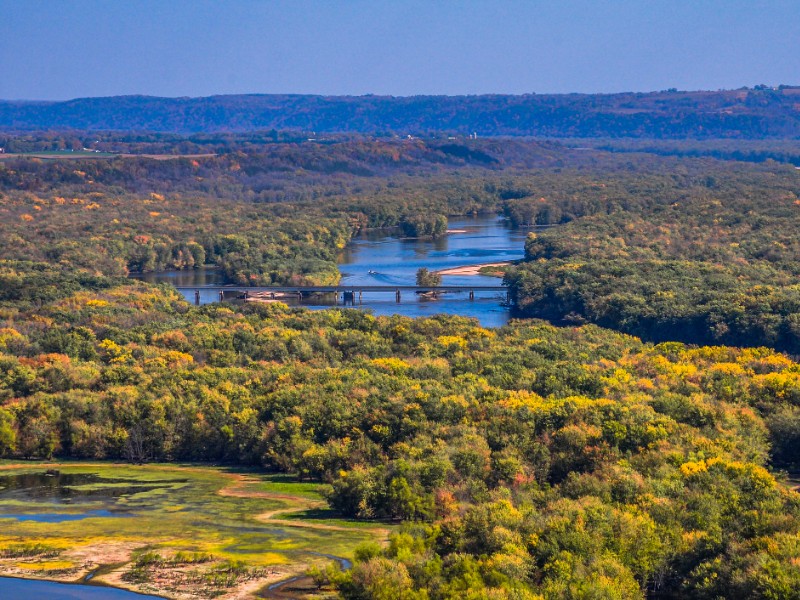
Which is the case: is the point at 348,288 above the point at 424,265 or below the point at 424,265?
above

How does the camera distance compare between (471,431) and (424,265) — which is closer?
(471,431)

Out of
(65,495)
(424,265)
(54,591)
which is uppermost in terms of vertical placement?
(54,591)

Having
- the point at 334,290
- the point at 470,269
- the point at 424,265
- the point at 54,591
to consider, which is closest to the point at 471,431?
the point at 54,591

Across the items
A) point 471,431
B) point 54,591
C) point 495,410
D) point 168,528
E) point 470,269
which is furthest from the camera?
point 470,269

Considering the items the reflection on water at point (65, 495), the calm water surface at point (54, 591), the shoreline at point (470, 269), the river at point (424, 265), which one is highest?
the calm water surface at point (54, 591)

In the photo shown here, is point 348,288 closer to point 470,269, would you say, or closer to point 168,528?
point 470,269

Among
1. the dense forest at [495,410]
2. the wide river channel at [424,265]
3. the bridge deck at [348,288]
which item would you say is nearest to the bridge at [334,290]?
the bridge deck at [348,288]

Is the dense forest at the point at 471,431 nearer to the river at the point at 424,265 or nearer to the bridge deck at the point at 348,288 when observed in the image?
the river at the point at 424,265
